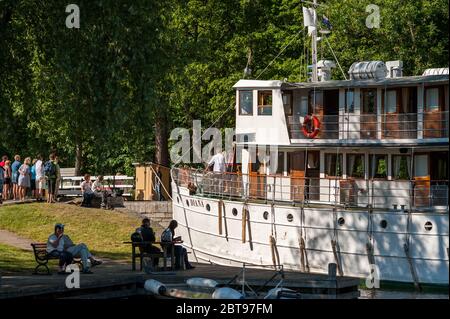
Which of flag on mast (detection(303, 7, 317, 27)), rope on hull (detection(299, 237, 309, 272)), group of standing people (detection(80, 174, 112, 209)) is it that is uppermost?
flag on mast (detection(303, 7, 317, 27))

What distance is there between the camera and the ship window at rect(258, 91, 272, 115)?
130 feet

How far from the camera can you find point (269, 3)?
193 feet

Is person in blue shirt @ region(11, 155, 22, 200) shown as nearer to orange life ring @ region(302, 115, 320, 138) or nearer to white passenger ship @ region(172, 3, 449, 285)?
white passenger ship @ region(172, 3, 449, 285)

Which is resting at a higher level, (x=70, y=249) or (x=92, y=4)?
(x=92, y=4)

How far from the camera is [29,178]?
1762 inches

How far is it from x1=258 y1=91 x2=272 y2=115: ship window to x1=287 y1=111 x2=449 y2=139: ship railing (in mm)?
928

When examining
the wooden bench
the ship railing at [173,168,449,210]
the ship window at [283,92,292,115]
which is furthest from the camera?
the ship window at [283,92,292,115]

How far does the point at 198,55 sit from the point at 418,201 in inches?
311

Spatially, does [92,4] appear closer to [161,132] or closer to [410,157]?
[410,157]

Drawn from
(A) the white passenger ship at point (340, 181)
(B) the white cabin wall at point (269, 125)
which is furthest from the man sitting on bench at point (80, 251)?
(B) the white cabin wall at point (269, 125)

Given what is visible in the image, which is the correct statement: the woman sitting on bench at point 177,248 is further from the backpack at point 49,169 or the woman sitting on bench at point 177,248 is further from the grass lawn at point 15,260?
the backpack at point 49,169

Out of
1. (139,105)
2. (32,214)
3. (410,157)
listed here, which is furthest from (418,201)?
(32,214)

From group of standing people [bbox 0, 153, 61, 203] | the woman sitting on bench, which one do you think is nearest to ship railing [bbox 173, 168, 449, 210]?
group of standing people [bbox 0, 153, 61, 203]

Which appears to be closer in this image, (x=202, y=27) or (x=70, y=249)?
(x=70, y=249)
